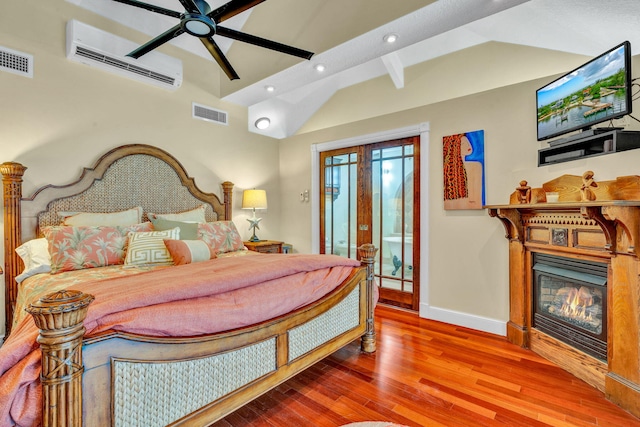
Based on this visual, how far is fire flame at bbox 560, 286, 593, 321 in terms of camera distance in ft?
7.21

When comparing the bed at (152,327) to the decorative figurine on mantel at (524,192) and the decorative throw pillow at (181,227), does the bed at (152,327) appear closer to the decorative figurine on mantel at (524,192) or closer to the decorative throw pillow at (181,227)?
the decorative throw pillow at (181,227)

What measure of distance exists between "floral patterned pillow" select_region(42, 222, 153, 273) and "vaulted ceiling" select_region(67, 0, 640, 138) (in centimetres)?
210

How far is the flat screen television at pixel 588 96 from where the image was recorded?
1.91 m

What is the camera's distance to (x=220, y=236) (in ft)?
10.3

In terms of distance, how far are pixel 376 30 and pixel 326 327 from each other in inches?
89.7

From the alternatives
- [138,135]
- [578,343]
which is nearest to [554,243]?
[578,343]

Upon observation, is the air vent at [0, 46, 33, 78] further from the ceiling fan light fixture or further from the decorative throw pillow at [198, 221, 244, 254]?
the decorative throw pillow at [198, 221, 244, 254]

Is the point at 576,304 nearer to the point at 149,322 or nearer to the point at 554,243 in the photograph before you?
the point at 554,243

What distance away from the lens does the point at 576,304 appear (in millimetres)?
2283

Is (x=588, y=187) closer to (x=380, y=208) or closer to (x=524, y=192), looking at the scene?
(x=524, y=192)

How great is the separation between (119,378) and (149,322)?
0.67 feet

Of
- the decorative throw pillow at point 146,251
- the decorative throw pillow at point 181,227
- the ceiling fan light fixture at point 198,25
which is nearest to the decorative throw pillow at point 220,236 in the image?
the decorative throw pillow at point 181,227

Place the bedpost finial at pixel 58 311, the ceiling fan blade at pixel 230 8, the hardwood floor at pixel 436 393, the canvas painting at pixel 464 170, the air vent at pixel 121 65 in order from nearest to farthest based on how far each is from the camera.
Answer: the bedpost finial at pixel 58 311
the hardwood floor at pixel 436 393
the ceiling fan blade at pixel 230 8
the air vent at pixel 121 65
the canvas painting at pixel 464 170

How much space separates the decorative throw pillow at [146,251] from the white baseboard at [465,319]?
2.61 meters
